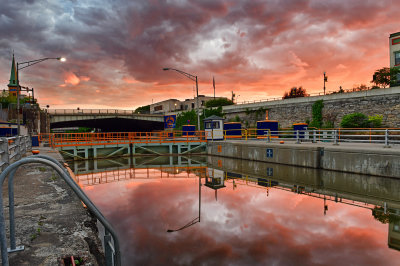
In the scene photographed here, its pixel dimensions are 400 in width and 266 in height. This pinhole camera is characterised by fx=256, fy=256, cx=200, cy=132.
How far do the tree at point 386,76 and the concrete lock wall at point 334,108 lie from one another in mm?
9951

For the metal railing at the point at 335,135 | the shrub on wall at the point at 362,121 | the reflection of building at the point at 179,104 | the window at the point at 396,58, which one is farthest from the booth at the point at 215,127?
the reflection of building at the point at 179,104

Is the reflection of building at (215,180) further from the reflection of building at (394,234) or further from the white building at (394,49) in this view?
the white building at (394,49)

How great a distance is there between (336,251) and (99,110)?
62.9m

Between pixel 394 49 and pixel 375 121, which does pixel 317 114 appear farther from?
pixel 394 49

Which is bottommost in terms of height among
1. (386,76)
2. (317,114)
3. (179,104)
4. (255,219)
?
(255,219)

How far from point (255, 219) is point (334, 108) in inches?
1427

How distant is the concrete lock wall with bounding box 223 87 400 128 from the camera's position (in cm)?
3256

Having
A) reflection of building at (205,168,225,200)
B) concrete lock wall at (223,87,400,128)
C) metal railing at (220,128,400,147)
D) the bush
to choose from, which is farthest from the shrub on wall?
reflection of building at (205,168,225,200)

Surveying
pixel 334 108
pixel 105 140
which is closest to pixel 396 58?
pixel 334 108

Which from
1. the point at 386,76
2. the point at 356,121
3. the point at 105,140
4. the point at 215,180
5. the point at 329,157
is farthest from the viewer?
the point at 386,76

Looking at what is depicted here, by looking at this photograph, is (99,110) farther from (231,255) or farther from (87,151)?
(231,255)

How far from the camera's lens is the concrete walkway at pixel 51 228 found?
13.4 feet

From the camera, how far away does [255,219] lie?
818 cm

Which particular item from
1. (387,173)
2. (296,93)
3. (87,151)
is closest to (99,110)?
(87,151)
